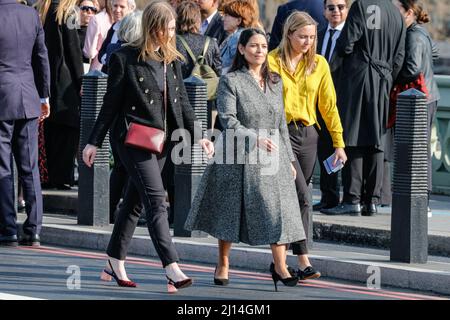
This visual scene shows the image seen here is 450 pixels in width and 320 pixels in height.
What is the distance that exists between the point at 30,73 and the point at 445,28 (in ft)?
80.3

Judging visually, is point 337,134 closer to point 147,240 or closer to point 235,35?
point 147,240

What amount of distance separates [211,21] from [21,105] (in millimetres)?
2962

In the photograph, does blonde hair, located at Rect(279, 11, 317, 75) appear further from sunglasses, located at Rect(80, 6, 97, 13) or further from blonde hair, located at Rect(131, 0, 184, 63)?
sunglasses, located at Rect(80, 6, 97, 13)

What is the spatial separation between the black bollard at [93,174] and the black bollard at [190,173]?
74 centimetres

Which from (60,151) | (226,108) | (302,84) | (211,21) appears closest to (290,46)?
(302,84)

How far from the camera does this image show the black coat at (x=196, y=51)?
12.8 meters

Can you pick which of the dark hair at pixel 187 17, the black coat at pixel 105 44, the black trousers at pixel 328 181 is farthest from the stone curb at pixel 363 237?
the black coat at pixel 105 44

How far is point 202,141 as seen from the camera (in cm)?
969

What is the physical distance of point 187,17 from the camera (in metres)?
12.7

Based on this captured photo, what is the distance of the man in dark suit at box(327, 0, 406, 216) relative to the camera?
1276 centimetres

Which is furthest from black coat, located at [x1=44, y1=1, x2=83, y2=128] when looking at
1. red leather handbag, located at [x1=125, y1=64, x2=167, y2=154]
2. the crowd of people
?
red leather handbag, located at [x1=125, y1=64, x2=167, y2=154]

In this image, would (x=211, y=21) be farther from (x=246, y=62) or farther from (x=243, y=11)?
(x=246, y=62)

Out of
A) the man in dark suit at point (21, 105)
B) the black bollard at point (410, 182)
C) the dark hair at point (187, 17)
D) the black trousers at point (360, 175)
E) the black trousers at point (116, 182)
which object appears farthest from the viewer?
the black trousers at point (360, 175)

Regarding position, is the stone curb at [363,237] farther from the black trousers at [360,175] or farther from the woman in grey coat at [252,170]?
the woman in grey coat at [252,170]
